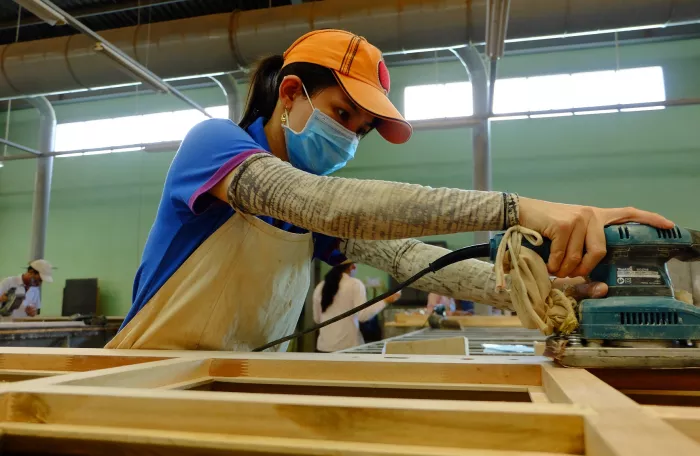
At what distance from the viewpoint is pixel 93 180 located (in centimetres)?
→ 848

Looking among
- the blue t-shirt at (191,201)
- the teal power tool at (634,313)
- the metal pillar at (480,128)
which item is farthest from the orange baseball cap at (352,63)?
the metal pillar at (480,128)

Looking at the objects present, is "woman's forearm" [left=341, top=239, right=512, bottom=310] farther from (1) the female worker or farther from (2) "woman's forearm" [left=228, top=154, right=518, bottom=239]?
(2) "woman's forearm" [left=228, top=154, right=518, bottom=239]

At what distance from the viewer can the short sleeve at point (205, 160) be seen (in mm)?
1042

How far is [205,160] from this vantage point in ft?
3.54

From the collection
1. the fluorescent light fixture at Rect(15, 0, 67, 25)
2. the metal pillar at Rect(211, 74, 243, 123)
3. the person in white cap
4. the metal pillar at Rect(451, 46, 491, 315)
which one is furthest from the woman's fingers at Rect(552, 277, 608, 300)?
the person in white cap

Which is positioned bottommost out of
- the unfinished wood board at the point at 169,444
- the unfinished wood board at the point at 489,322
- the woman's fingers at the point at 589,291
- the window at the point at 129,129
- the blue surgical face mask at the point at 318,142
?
the unfinished wood board at the point at 489,322

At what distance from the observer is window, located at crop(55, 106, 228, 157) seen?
801 centimetres

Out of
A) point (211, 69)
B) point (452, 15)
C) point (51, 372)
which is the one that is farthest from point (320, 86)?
point (211, 69)

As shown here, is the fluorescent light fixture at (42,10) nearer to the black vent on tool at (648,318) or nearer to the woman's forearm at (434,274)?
the woman's forearm at (434,274)

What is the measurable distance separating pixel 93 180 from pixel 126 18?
9.83 feet

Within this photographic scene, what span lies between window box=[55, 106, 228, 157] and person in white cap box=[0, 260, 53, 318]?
2652mm

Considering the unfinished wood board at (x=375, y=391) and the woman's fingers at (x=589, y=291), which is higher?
the woman's fingers at (x=589, y=291)

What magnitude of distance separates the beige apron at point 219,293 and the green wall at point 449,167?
5.80 metres

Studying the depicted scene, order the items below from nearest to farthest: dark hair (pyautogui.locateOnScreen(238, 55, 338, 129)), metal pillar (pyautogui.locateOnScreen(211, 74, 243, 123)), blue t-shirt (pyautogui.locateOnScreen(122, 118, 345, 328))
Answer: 1. blue t-shirt (pyautogui.locateOnScreen(122, 118, 345, 328))
2. dark hair (pyautogui.locateOnScreen(238, 55, 338, 129))
3. metal pillar (pyautogui.locateOnScreen(211, 74, 243, 123))
